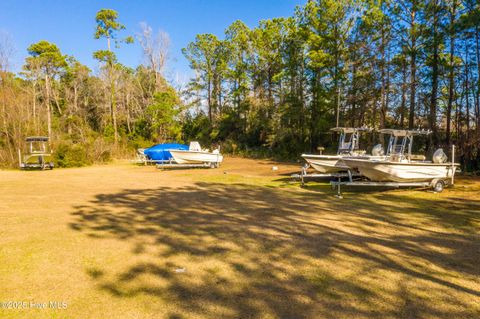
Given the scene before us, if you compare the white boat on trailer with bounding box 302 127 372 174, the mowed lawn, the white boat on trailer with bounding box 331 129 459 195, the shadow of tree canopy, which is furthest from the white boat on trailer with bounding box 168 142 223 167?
the shadow of tree canopy

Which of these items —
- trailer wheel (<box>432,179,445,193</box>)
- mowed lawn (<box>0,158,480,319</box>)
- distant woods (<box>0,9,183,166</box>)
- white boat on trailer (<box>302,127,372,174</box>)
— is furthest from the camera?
distant woods (<box>0,9,183,166</box>)

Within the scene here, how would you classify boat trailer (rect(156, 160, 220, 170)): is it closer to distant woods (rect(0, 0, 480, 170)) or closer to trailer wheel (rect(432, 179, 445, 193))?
distant woods (rect(0, 0, 480, 170))

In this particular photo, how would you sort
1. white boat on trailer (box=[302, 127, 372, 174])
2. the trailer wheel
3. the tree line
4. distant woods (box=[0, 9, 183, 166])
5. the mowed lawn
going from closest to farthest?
the mowed lawn
the trailer wheel
white boat on trailer (box=[302, 127, 372, 174])
the tree line
distant woods (box=[0, 9, 183, 166])

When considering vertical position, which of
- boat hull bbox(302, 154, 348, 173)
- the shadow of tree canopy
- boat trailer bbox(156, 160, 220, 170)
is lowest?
the shadow of tree canopy

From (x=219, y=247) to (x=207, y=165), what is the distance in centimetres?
1572

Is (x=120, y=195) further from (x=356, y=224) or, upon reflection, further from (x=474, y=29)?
(x=474, y=29)

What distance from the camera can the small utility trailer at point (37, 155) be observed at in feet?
62.7

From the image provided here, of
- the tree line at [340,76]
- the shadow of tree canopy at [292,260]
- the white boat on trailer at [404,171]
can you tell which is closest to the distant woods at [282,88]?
the tree line at [340,76]

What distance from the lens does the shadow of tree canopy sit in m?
3.12

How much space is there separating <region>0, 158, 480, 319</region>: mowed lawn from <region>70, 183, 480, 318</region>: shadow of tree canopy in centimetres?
2

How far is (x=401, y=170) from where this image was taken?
1031 centimetres

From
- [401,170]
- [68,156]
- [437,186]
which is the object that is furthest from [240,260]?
[68,156]

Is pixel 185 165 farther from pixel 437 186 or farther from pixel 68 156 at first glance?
pixel 437 186

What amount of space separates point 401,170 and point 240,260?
833 cm
